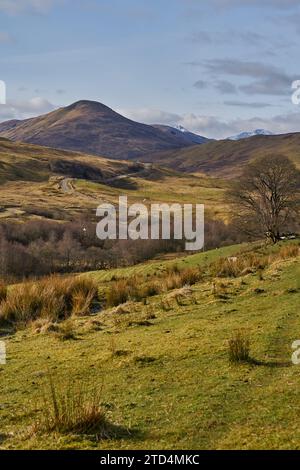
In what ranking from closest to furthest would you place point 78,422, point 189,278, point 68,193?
point 78,422, point 189,278, point 68,193

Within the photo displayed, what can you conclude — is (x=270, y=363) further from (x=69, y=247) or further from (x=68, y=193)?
(x=68, y=193)

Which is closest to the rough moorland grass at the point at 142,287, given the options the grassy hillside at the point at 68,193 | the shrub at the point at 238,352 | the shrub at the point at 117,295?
the shrub at the point at 117,295

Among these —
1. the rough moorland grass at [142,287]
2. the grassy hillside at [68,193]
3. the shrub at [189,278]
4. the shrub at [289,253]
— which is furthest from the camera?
the grassy hillside at [68,193]

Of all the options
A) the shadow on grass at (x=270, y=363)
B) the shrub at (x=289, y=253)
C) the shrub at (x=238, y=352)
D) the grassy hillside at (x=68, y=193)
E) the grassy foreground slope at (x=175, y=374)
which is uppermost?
the grassy hillside at (x=68, y=193)

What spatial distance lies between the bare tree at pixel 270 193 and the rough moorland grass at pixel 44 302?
26060mm

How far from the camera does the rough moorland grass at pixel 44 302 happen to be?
18.3 meters

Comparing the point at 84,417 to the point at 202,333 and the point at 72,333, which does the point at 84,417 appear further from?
the point at 72,333

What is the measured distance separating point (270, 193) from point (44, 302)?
3133 centimetres

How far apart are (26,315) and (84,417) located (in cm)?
1147

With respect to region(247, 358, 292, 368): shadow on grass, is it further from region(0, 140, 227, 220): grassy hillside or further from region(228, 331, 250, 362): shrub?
region(0, 140, 227, 220): grassy hillside

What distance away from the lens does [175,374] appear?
33.6 ft

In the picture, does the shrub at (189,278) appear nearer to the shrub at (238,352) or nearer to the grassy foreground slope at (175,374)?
the grassy foreground slope at (175,374)

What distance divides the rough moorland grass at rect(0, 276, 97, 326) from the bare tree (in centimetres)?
2606

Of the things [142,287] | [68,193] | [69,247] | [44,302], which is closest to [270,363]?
[44,302]
